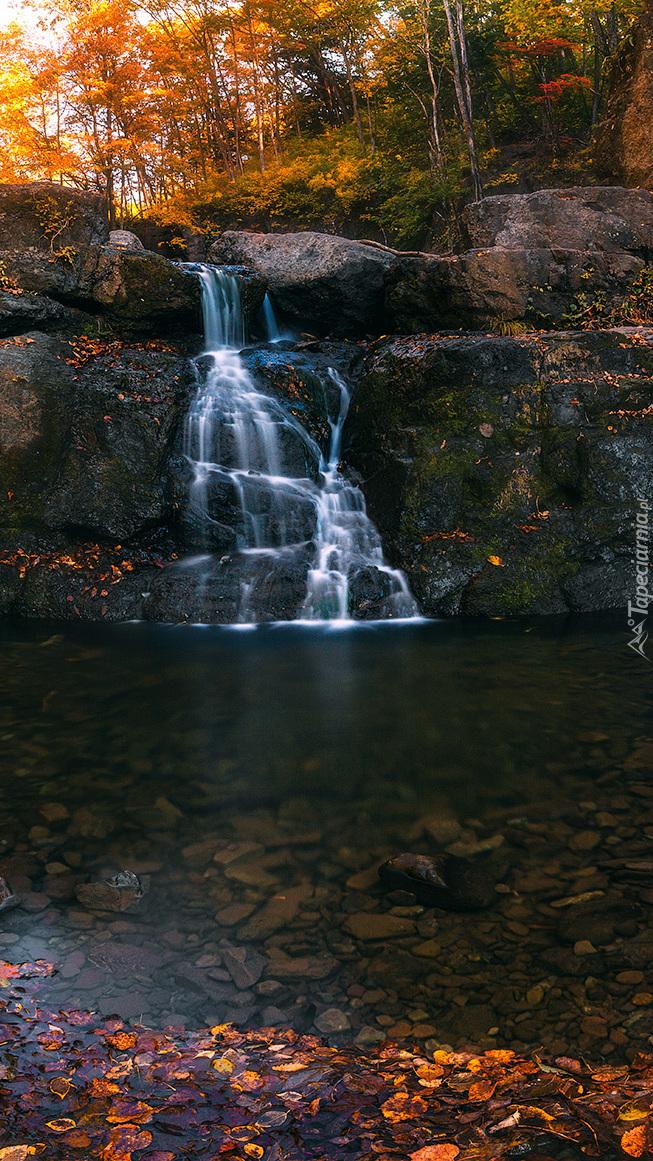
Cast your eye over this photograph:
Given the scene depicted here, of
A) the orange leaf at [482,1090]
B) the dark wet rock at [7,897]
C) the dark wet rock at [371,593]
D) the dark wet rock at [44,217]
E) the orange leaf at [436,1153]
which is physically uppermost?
the dark wet rock at [44,217]

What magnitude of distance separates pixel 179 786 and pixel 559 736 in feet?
8.98

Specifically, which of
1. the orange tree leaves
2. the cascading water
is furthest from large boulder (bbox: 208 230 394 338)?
the orange tree leaves

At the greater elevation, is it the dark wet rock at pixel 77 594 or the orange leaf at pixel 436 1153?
the dark wet rock at pixel 77 594

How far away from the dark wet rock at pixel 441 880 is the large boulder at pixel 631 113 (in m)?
15.1

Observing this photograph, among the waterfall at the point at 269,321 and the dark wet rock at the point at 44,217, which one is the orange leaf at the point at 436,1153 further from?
the waterfall at the point at 269,321

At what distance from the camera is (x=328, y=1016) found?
263 cm

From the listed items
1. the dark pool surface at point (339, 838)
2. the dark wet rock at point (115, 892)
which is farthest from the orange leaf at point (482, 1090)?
the dark wet rock at point (115, 892)

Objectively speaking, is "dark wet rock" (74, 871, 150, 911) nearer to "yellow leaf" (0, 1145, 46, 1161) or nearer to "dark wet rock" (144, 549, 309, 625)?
"yellow leaf" (0, 1145, 46, 1161)

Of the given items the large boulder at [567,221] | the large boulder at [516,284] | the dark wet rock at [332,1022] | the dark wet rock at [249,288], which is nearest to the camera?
the dark wet rock at [332,1022]

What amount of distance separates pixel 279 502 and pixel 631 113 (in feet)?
37.4

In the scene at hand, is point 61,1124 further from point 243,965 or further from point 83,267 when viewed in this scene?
point 83,267

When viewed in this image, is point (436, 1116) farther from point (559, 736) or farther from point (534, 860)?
point (559, 736)

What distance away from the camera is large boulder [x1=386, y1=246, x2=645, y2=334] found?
11.0 m

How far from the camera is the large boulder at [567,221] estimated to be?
11836mm
